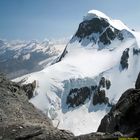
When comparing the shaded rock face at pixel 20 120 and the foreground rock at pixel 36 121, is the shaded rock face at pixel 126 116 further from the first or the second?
the shaded rock face at pixel 20 120

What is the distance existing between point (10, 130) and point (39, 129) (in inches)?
89.2

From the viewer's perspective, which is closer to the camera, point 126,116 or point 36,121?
point 126,116

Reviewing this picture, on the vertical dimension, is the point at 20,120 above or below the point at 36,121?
above

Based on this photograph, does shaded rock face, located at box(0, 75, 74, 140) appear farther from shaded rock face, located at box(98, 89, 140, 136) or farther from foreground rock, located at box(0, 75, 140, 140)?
shaded rock face, located at box(98, 89, 140, 136)

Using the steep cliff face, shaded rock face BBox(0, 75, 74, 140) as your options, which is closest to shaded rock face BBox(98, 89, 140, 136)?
the steep cliff face

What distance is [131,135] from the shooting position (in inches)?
694

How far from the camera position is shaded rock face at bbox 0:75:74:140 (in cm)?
1930

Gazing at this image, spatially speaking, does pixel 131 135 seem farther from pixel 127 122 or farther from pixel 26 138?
pixel 127 122

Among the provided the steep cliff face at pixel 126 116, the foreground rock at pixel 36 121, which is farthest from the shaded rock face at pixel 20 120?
the steep cliff face at pixel 126 116

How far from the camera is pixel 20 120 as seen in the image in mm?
25984

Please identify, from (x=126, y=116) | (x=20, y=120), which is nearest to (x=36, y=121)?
(x=20, y=120)

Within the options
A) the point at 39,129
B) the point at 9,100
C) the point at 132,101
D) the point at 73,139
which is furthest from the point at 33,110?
the point at 73,139

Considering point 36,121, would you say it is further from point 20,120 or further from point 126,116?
point 126,116

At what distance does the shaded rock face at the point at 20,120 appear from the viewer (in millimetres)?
19297
